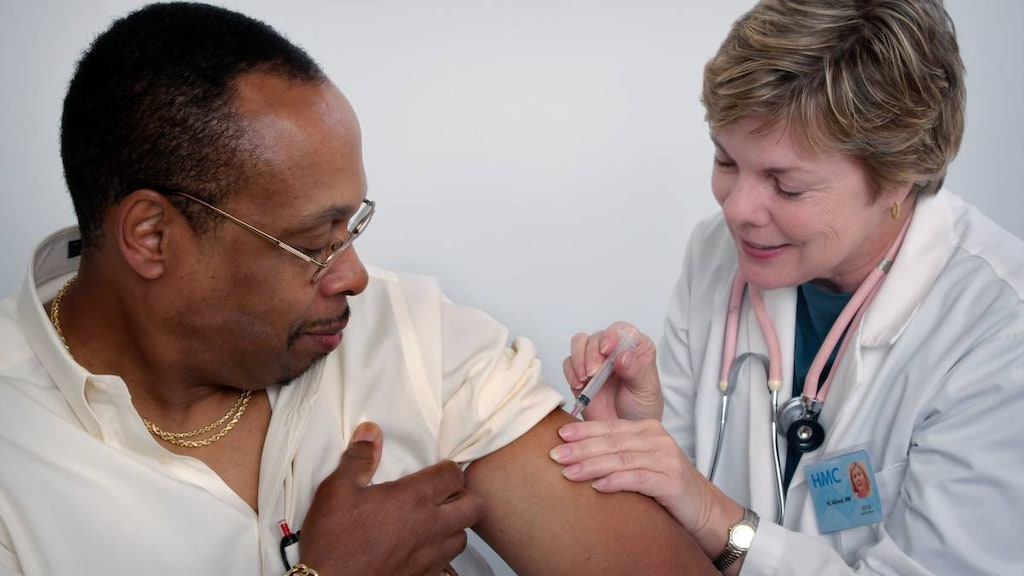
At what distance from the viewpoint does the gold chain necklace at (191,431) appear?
5.17 ft

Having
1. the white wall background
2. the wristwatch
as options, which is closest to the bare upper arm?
the wristwatch

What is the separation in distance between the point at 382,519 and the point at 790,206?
32.1 inches

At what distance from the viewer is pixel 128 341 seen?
1554mm

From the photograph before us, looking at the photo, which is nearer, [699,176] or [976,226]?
[976,226]

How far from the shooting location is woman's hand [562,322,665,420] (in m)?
1.92

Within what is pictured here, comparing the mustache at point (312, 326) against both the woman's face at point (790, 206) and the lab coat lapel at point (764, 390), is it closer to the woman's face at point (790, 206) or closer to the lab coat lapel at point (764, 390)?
the woman's face at point (790, 206)

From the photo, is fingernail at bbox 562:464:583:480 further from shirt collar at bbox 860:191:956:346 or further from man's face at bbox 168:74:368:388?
shirt collar at bbox 860:191:956:346

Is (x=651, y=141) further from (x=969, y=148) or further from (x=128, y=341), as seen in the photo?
(x=128, y=341)

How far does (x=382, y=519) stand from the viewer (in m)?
1.52

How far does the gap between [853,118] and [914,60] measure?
13 centimetres

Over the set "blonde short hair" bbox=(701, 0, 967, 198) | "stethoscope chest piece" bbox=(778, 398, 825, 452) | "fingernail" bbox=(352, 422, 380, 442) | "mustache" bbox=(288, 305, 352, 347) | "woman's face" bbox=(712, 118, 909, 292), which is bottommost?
"stethoscope chest piece" bbox=(778, 398, 825, 452)

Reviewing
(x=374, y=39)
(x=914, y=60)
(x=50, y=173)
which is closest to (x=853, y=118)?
(x=914, y=60)

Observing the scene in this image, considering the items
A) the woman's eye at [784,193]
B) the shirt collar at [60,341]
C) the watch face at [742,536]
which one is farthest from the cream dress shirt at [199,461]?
the woman's eye at [784,193]

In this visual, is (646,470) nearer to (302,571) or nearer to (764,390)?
(764,390)
